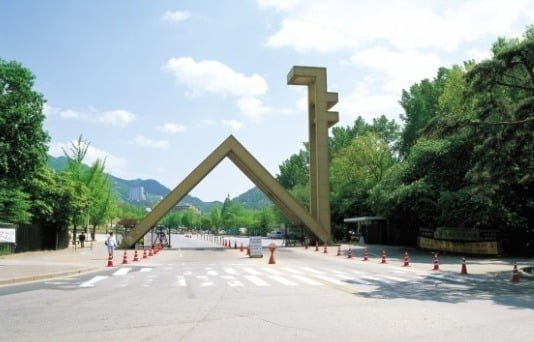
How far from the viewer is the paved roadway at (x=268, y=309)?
8945mm

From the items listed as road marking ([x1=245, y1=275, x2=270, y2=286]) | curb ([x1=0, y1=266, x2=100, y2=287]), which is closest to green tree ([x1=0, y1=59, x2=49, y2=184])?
curb ([x1=0, y1=266, x2=100, y2=287])

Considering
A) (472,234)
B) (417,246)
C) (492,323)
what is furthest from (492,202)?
(492,323)

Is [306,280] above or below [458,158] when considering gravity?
below

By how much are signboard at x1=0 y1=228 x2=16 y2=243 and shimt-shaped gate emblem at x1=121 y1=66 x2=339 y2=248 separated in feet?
38.9

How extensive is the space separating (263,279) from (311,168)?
1329 inches

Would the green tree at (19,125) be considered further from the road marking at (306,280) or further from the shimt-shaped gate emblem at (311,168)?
the road marking at (306,280)

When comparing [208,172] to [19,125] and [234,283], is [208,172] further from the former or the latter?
[234,283]

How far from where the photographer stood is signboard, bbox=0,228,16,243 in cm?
3219

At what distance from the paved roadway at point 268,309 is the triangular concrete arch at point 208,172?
81.8ft

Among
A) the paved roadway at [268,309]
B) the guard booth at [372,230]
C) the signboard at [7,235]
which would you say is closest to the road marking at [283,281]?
the paved roadway at [268,309]

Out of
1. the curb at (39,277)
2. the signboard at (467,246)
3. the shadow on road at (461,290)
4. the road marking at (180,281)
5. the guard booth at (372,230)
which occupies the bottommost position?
the shadow on road at (461,290)

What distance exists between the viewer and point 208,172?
46.1 metres

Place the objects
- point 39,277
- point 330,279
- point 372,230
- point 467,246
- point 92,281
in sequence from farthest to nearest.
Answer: point 372,230
point 467,246
point 39,277
point 330,279
point 92,281

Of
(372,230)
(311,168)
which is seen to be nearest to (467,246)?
(311,168)
